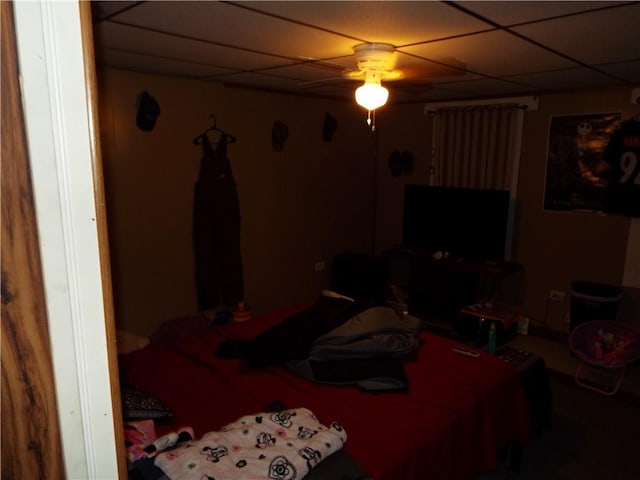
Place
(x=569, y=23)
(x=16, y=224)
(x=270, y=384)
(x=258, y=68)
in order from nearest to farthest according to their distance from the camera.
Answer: (x=16, y=224) < (x=569, y=23) < (x=270, y=384) < (x=258, y=68)

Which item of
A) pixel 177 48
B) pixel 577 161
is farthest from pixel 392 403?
pixel 577 161

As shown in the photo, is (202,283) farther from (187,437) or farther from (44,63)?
(44,63)

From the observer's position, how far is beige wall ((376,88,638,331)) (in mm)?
3691

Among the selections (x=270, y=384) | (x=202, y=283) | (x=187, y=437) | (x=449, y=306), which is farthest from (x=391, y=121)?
(x=187, y=437)

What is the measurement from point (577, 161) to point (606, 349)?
1.61 m

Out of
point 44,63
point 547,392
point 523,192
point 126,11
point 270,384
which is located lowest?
point 547,392

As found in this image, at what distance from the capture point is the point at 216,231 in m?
3.70

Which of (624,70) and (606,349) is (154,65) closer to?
(624,70)

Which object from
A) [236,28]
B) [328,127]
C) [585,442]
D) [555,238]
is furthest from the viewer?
[328,127]

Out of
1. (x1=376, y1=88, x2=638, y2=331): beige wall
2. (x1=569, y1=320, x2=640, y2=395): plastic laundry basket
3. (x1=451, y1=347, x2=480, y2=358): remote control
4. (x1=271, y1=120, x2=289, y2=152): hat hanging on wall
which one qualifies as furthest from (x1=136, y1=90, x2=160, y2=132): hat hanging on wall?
(x1=569, y1=320, x2=640, y2=395): plastic laundry basket

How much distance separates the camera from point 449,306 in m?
4.30

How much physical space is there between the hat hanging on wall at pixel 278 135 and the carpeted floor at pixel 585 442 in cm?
304

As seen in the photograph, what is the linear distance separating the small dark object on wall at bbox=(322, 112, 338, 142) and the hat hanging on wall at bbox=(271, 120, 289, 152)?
20.8 inches

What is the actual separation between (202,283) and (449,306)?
2.37 m
